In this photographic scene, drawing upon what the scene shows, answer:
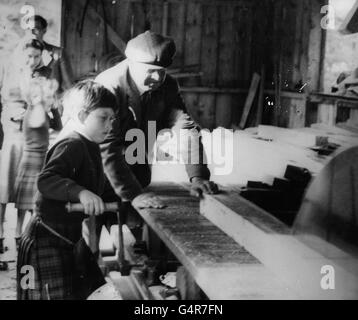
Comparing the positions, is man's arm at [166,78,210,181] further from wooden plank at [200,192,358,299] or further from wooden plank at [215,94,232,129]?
wooden plank at [200,192,358,299]

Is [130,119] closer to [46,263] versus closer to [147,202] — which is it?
[147,202]

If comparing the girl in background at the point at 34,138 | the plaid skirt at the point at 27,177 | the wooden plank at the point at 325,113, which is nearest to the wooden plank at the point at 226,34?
the wooden plank at the point at 325,113

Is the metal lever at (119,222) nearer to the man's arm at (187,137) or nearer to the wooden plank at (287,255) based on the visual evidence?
the man's arm at (187,137)

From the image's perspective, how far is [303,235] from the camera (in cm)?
205

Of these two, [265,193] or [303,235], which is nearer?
[303,235]

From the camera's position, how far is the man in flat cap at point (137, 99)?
9.07 feet

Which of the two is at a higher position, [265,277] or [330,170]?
[330,170]

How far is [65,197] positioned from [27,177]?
0.36m

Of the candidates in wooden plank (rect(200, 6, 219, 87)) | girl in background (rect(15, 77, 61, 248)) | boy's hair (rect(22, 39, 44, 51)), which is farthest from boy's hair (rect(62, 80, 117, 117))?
wooden plank (rect(200, 6, 219, 87))

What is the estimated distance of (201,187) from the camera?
2.80 meters

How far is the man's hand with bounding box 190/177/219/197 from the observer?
8.88 feet
